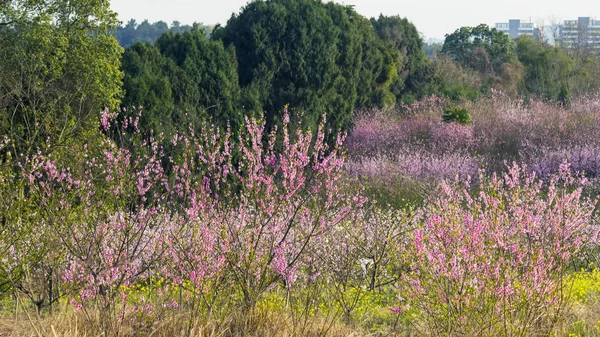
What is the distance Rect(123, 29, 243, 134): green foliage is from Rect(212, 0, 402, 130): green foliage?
1631 mm

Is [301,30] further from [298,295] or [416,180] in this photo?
[298,295]

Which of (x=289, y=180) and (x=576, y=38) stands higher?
(x=289, y=180)

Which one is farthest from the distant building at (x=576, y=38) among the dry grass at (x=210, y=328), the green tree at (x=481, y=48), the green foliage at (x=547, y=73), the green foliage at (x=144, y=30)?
the green foliage at (x=144, y=30)

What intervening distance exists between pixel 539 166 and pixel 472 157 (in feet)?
8.30

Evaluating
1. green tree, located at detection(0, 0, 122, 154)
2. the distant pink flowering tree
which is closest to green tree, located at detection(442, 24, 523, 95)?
green tree, located at detection(0, 0, 122, 154)

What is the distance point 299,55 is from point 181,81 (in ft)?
17.6

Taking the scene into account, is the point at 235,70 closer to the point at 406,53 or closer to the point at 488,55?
the point at 406,53

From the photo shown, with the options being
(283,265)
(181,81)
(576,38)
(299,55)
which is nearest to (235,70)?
(181,81)

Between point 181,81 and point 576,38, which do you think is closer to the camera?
point 181,81

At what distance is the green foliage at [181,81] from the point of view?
18.5m

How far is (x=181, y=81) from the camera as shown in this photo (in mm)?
20141

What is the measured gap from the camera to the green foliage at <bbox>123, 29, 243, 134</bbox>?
18469mm

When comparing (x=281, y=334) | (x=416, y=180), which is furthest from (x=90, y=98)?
(x=281, y=334)

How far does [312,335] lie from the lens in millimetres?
6445
